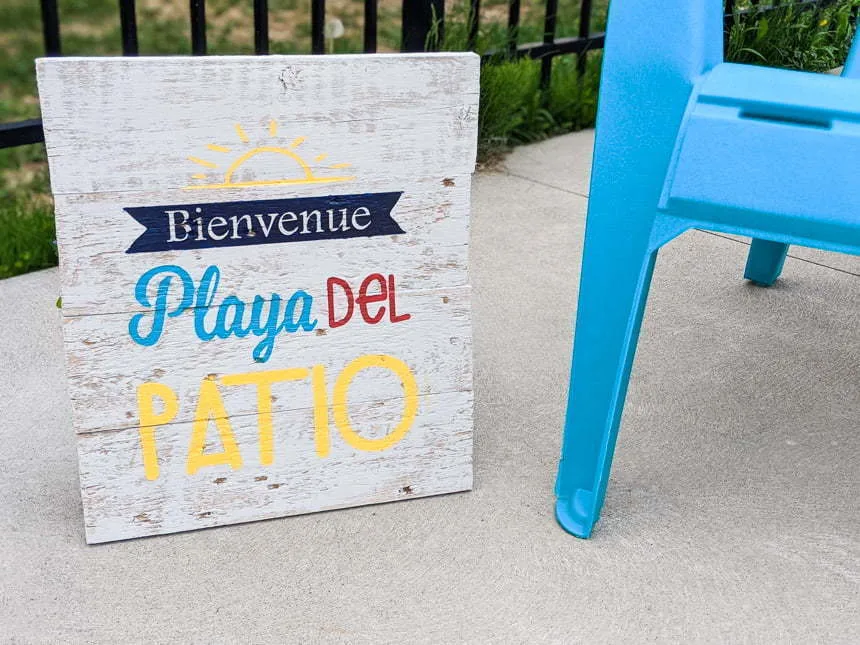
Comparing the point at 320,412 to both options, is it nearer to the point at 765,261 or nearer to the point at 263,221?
the point at 263,221

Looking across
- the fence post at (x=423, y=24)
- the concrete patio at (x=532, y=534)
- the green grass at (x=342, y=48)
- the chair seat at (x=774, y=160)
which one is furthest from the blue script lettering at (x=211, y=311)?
the fence post at (x=423, y=24)

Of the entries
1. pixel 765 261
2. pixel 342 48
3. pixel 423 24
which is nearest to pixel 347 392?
pixel 765 261

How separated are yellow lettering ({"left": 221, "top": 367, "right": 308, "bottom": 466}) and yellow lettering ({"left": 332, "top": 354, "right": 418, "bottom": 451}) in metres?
0.07

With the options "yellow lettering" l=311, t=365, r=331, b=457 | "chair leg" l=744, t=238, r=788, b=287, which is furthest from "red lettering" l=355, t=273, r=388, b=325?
"chair leg" l=744, t=238, r=788, b=287

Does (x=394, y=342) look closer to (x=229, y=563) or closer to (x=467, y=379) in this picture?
(x=467, y=379)

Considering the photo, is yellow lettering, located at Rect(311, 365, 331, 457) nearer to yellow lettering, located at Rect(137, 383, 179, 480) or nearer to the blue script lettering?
the blue script lettering

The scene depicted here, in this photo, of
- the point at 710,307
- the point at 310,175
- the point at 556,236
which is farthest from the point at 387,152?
the point at 556,236

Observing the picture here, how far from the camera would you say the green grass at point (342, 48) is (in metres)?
3.45

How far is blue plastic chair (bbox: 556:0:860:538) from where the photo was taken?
1374 mm

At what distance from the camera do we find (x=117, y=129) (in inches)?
58.4

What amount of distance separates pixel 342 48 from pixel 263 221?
4.03 meters

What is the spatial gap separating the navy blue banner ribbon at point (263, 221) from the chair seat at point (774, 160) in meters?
0.47

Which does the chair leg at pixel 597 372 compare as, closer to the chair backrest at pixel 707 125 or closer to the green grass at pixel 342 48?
the chair backrest at pixel 707 125

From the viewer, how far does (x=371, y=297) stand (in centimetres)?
168
